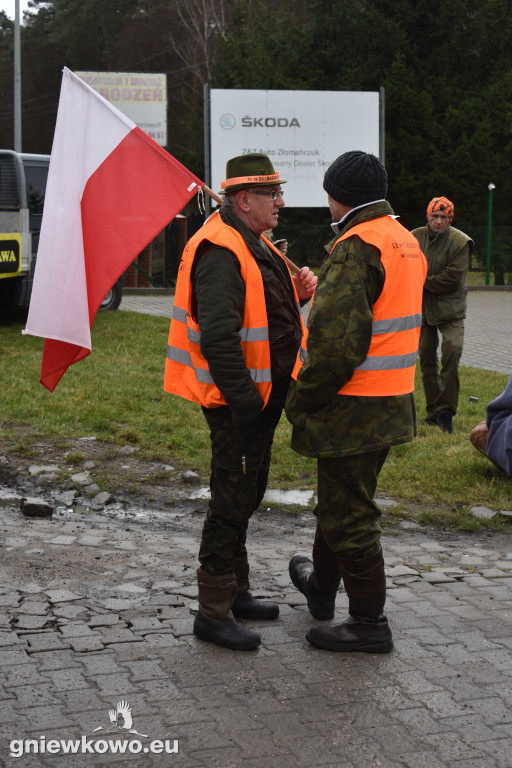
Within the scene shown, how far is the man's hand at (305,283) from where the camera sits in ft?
14.0

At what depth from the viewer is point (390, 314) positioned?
372 cm

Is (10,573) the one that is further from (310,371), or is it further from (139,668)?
(310,371)

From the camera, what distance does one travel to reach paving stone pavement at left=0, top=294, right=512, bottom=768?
3113 millimetres

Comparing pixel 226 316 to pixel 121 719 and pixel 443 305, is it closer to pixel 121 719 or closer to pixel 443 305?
pixel 121 719

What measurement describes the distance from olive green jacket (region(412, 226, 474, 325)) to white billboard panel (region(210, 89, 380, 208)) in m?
14.1

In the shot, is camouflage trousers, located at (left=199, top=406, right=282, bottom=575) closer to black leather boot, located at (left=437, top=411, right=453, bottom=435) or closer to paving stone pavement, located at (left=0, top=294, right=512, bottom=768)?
paving stone pavement, located at (left=0, top=294, right=512, bottom=768)

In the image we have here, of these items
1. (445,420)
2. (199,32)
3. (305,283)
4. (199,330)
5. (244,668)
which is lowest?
(244,668)

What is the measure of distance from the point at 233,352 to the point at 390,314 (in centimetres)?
63

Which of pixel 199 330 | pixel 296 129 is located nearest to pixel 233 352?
pixel 199 330

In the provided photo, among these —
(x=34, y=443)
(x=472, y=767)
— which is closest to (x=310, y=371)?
(x=472, y=767)

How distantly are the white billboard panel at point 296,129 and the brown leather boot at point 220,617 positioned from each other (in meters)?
18.7

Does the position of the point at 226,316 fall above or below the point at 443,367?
above

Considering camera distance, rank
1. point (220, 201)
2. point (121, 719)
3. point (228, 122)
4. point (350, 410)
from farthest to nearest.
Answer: point (228, 122) < point (220, 201) < point (350, 410) < point (121, 719)

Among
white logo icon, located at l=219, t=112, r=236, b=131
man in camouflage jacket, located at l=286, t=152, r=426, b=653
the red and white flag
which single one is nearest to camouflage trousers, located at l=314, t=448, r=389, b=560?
man in camouflage jacket, located at l=286, t=152, r=426, b=653
